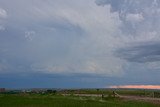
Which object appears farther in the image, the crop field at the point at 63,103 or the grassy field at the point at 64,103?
the crop field at the point at 63,103

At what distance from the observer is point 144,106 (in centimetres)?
4750

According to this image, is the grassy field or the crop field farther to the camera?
the crop field

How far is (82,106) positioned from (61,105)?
2.86 metres

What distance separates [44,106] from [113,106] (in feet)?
30.1

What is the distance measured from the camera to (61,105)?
4591 centimetres

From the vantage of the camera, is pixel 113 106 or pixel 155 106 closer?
pixel 113 106

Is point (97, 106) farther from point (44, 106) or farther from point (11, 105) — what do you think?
point (11, 105)

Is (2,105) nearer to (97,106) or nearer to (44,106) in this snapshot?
(44,106)

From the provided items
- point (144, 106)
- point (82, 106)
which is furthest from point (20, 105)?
point (144, 106)

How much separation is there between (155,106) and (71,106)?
499 inches

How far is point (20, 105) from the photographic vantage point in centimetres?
4619

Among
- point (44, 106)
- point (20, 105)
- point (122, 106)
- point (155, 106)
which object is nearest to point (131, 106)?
point (122, 106)

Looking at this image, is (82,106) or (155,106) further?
(155,106)

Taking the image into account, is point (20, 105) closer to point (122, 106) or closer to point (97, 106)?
point (97, 106)
